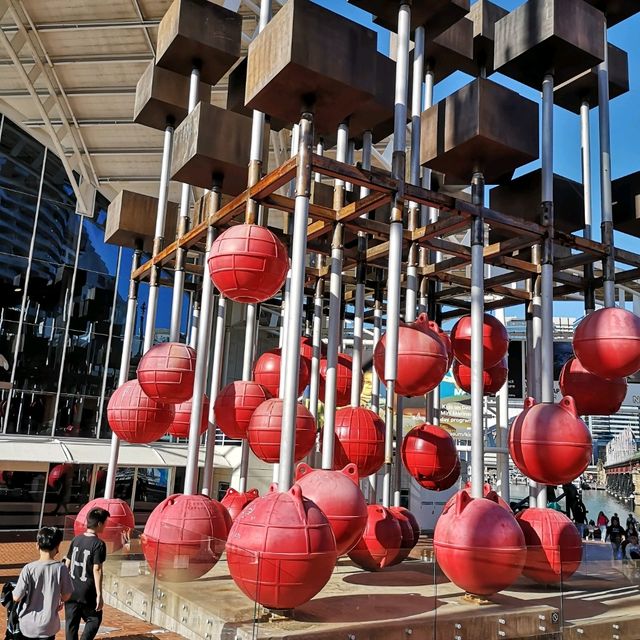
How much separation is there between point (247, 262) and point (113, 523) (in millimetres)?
4502

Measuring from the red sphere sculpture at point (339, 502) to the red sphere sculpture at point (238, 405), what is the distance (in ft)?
7.27

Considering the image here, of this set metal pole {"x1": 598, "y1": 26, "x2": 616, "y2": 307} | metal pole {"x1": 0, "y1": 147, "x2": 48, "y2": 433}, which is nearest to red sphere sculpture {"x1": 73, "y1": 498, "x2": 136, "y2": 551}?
metal pole {"x1": 598, "y1": 26, "x2": 616, "y2": 307}

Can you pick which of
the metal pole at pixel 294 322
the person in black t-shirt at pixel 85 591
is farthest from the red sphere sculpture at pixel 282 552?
the person in black t-shirt at pixel 85 591

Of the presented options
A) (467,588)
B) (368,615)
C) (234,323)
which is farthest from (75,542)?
(234,323)

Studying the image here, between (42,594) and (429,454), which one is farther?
(429,454)

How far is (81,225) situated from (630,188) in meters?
21.1

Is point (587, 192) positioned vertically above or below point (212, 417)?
above

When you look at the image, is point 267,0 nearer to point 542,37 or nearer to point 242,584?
point 542,37

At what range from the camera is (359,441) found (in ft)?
27.6

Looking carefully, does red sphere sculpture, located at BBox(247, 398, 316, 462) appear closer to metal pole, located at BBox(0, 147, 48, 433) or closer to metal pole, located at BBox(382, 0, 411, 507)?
metal pole, located at BBox(382, 0, 411, 507)

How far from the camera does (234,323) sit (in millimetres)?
30625

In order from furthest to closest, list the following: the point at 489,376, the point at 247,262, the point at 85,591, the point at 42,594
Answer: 1. the point at 489,376
2. the point at 247,262
3. the point at 85,591
4. the point at 42,594

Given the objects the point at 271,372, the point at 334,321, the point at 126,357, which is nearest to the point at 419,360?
the point at 334,321

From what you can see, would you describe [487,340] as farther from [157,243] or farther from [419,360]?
[157,243]
